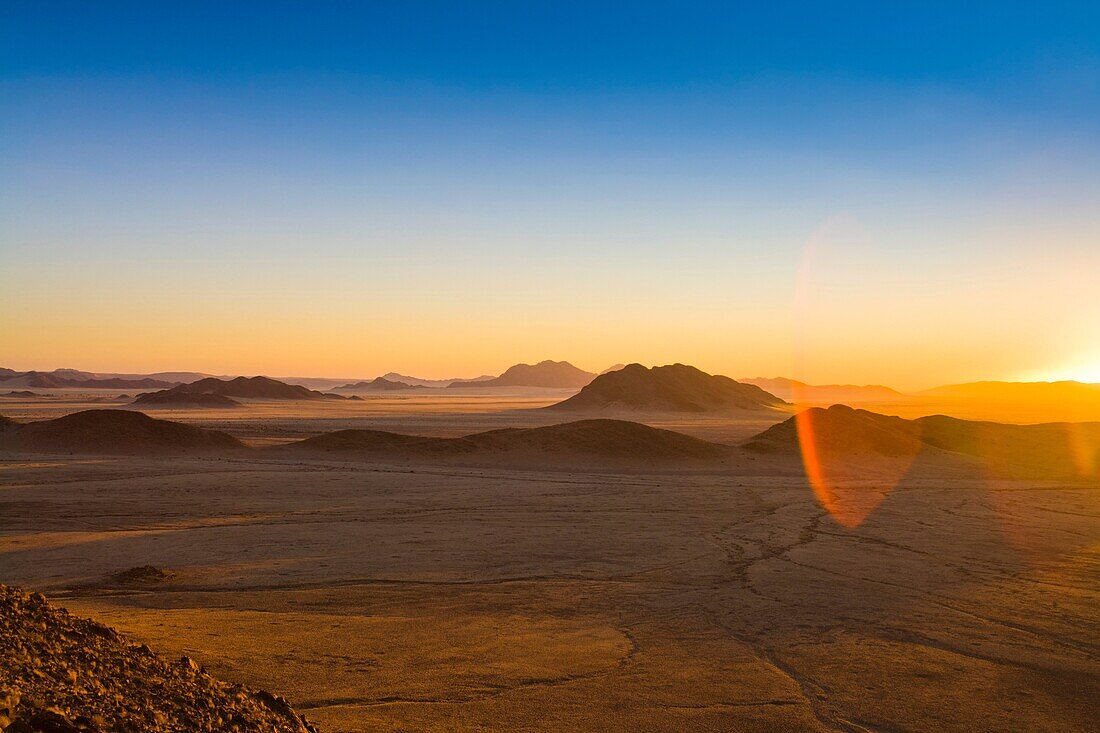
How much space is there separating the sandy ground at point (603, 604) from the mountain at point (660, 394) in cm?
7285

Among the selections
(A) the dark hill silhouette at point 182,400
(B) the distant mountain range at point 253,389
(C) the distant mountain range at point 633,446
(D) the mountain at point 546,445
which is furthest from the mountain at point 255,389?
(D) the mountain at point 546,445

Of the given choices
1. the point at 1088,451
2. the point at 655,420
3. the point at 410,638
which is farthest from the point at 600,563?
the point at 655,420

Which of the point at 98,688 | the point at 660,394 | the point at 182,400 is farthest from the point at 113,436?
the point at 660,394

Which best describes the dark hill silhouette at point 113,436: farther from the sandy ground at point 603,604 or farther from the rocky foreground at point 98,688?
the rocky foreground at point 98,688

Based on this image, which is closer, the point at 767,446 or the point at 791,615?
the point at 791,615

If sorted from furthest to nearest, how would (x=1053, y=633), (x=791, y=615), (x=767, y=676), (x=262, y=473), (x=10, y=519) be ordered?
(x=262, y=473)
(x=10, y=519)
(x=791, y=615)
(x=1053, y=633)
(x=767, y=676)

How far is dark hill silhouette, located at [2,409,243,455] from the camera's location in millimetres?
37062

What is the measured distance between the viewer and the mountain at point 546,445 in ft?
113

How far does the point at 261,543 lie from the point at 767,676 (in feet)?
35.4

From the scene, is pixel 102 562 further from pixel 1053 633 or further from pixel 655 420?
pixel 655 420

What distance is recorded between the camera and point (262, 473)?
93.1ft

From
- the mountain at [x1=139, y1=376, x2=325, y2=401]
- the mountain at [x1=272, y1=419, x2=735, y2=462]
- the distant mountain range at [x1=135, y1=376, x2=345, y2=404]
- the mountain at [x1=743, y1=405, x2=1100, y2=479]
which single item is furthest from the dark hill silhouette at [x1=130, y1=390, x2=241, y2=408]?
the mountain at [x1=743, y1=405, x2=1100, y2=479]

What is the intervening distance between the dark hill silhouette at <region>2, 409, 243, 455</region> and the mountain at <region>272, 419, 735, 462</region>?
5.13 metres

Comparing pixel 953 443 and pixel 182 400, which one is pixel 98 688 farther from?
pixel 182 400
